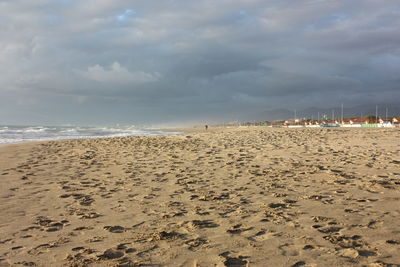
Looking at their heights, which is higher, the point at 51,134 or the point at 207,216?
the point at 51,134

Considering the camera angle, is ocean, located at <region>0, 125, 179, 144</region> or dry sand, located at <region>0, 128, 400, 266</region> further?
ocean, located at <region>0, 125, 179, 144</region>

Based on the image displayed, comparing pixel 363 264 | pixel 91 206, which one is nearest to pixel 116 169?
pixel 91 206

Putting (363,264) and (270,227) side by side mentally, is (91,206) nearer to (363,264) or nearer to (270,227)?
(270,227)

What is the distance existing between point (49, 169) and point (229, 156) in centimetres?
670

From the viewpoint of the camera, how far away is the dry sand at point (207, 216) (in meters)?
3.72

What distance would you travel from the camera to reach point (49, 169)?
33.9 ft

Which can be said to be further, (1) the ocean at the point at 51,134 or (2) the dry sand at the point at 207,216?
(1) the ocean at the point at 51,134

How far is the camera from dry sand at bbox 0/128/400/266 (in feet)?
12.2

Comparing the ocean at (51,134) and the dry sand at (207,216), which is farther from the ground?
the ocean at (51,134)

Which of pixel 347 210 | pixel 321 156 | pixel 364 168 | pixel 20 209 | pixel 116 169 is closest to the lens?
pixel 347 210

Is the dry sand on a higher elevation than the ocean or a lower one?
lower

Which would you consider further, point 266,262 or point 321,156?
point 321,156

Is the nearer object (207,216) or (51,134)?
(207,216)

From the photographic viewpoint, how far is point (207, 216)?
520cm
